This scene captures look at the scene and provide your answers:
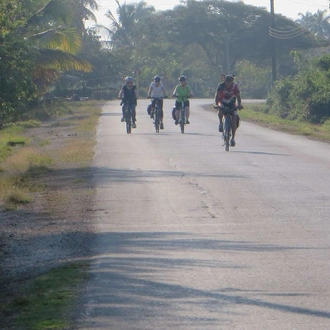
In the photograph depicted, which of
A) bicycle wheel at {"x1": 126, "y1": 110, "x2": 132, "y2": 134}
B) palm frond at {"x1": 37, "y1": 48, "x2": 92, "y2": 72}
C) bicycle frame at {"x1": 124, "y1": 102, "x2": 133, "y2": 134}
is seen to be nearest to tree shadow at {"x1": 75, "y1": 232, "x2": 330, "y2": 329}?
bicycle frame at {"x1": 124, "y1": 102, "x2": 133, "y2": 134}

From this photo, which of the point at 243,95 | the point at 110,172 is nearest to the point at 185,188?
the point at 110,172

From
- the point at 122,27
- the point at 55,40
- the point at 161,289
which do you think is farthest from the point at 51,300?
the point at 122,27

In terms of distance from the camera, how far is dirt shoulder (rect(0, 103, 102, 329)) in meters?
7.97

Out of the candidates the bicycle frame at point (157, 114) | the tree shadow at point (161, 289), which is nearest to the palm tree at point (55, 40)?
the bicycle frame at point (157, 114)

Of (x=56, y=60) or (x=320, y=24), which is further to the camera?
(x=320, y=24)

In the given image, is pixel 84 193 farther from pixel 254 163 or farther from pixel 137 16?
pixel 137 16

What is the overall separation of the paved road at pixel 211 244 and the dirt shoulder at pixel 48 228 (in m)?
0.28

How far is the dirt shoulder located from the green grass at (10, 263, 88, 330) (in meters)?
0.14

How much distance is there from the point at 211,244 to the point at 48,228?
250cm

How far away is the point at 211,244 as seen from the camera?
8.63 meters

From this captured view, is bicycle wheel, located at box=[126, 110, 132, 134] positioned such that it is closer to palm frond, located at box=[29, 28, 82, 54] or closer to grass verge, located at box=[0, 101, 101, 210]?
grass verge, located at box=[0, 101, 101, 210]

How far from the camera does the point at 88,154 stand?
1900 centimetres

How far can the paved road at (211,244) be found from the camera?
20.3 ft

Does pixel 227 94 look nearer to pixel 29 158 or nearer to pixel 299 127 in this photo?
pixel 29 158
